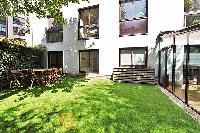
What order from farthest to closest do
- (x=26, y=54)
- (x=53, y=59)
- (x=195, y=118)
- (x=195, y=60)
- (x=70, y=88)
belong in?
1. (x=53, y=59)
2. (x=26, y=54)
3. (x=195, y=60)
4. (x=70, y=88)
5. (x=195, y=118)

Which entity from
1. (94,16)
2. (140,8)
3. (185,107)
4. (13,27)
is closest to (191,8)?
(140,8)

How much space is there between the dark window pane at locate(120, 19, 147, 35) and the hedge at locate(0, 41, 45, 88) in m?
7.31

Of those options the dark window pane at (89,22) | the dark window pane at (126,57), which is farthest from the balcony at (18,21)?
the dark window pane at (126,57)

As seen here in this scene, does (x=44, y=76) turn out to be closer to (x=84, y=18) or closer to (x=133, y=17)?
(x=84, y=18)

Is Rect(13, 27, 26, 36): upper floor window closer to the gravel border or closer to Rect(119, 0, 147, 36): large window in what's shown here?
Rect(119, 0, 147, 36): large window

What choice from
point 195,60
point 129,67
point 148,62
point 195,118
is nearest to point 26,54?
point 129,67

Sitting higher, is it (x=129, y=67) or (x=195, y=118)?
(x=129, y=67)

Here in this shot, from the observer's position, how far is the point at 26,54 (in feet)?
60.1

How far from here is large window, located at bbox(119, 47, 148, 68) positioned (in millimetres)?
Result: 17156

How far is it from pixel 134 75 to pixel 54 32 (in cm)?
909

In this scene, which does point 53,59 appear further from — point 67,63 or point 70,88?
point 70,88

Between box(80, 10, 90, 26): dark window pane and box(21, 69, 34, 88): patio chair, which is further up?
box(80, 10, 90, 26): dark window pane

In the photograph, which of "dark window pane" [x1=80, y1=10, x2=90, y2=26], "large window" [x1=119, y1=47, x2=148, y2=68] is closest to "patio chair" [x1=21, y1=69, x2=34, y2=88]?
"large window" [x1=119, y1=47, x2=148, y2=68]

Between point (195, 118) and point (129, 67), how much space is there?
9262mm
